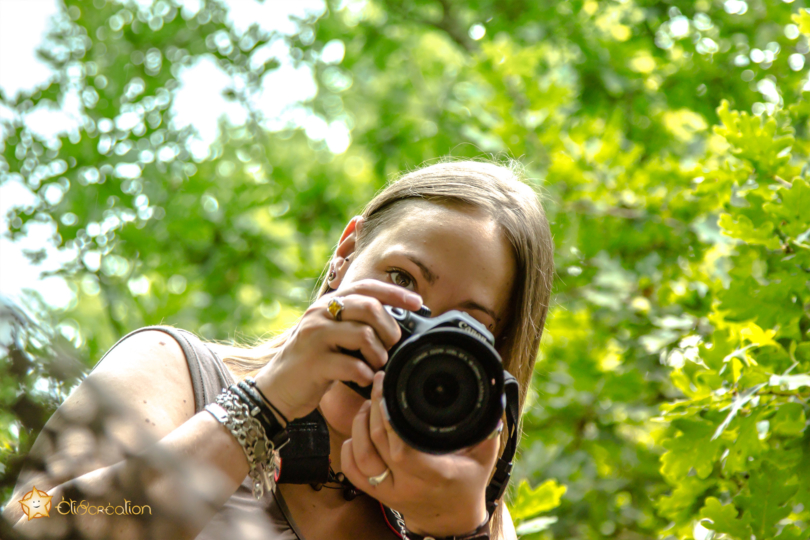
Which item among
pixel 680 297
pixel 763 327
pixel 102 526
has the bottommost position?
pixel 680 297

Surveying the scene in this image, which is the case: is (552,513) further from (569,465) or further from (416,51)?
(416,51)

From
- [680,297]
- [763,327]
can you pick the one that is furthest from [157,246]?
[763,327]

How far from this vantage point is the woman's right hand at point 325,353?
103 centimetres

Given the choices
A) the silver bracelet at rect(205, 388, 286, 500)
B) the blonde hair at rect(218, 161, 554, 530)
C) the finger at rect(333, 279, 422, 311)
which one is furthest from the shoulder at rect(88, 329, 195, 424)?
the finger at rect(333, 279, 422, 311)

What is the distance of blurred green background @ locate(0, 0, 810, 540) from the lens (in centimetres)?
128

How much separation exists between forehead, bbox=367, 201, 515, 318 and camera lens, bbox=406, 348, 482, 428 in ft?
0.76

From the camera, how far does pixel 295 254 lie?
392 cm

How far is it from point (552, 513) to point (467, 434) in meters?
1.32

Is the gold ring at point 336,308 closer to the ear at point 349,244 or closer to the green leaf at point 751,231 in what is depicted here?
the ear at point 349,244

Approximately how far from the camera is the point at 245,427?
0.98 meters

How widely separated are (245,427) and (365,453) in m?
0.20

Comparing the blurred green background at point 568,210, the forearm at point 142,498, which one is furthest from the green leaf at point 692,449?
the forearm at point 142,498

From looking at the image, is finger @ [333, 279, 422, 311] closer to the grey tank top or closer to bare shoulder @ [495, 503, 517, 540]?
the grey tank top

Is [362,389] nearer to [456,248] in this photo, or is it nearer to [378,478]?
[378,478]
